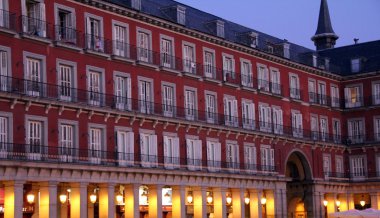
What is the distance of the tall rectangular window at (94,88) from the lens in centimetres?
5278

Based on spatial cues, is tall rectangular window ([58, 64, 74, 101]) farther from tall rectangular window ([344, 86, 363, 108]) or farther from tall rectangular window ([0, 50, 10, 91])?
tall rectangular window ([344, 86, 363, 108])

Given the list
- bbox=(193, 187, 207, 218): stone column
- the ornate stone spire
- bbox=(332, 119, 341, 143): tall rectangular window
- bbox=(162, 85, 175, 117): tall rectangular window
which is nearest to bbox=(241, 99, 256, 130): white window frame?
bbox=(193, 187, 207, 218): stone column

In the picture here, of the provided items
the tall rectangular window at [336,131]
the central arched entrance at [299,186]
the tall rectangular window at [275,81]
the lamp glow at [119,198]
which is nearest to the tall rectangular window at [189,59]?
the lamp glow at [119,198]

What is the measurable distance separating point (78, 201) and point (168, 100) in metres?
13.1

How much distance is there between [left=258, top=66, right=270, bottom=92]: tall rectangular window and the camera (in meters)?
71.5

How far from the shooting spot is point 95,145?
5288 cm

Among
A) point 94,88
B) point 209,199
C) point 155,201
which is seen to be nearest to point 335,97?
point 209,199

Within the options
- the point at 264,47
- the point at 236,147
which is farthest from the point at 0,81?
the point at 264,47

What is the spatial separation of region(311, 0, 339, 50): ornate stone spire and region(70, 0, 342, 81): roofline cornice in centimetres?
2105

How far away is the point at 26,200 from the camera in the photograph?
5144 centimetres

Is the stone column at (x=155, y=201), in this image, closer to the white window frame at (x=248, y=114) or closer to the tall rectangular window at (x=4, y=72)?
the white window frame at (x=248, y=114)

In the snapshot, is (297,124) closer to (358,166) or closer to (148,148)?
(358,166)

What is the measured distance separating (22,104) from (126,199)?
1187cm

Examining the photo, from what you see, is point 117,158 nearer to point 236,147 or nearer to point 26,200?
point 26,200
